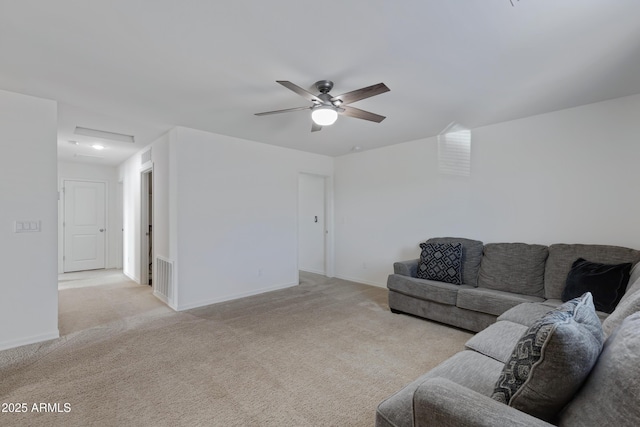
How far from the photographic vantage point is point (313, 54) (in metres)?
2.13

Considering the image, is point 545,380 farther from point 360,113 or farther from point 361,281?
point 361,281

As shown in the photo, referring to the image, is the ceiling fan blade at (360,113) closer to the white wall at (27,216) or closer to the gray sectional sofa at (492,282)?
the gray sectional sofa at (492,282)

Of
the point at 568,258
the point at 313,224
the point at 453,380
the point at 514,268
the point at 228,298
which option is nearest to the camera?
the point at 453,380

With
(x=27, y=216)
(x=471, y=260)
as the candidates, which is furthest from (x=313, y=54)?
(x=27, y=216)

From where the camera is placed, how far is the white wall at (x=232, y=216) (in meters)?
3.90

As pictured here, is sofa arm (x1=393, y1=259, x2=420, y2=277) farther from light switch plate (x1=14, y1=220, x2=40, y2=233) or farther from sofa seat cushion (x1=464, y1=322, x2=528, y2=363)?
light switch plate (x1=14, y1=220, x2=40, y2=233)

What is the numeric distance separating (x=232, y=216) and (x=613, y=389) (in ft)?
13.5

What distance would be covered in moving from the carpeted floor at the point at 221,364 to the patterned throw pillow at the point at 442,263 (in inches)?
23.2

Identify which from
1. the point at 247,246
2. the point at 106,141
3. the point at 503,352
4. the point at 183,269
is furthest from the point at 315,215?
the point at 503,352

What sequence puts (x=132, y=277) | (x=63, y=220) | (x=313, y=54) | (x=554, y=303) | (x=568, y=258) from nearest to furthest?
(x=313, y=54)
(x=554, y=303)
(x=568, y=258)
(x=132, y=277)
(x=63, y=220)

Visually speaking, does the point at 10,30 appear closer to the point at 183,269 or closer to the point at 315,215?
the point at 183,269

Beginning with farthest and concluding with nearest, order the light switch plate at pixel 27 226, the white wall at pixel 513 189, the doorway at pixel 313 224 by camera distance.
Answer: the doorway at pixel 313 224 → the white wall at pixel 513 189 → the light switch plate at pixel 27 226

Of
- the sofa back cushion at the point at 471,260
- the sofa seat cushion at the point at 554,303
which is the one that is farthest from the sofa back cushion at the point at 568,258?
the sofa back cushion at the point at 471,260

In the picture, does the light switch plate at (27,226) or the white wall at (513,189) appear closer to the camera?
the light switch plate at (27,226)
